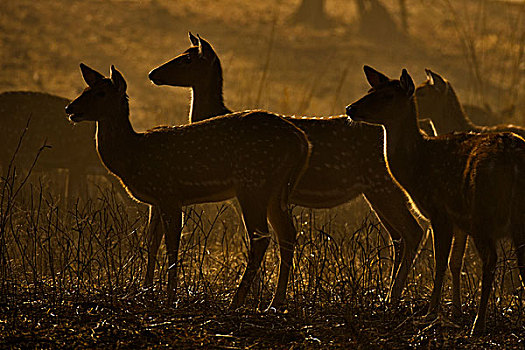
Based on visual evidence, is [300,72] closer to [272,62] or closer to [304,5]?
[272,62]

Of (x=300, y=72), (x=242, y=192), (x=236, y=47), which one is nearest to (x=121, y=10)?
(x=236, y=47)

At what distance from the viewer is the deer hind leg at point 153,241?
22.6ft

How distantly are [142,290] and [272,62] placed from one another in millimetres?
17107

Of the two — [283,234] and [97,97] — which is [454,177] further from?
[97,97]

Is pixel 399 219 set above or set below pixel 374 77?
below

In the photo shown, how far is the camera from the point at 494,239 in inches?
227

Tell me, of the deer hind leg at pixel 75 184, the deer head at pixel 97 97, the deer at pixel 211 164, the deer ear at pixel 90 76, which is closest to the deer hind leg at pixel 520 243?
the deer at pixel 211 164

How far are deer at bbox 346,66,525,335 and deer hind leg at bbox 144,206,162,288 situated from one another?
1817 mm

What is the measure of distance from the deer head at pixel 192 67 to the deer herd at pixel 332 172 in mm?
1019

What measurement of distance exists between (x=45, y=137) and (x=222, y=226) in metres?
2.51

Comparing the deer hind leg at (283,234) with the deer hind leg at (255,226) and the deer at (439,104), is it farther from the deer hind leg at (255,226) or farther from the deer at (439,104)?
the deer at (439,104)

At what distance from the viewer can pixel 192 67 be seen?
8.33 metres

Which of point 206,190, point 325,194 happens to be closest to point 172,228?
point 206,190

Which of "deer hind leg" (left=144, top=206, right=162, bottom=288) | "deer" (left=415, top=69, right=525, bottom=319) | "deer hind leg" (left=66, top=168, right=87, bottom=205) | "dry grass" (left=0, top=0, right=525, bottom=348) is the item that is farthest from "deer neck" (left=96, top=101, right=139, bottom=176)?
"deer" (left=415, top=69, right=525, bottom=319)
